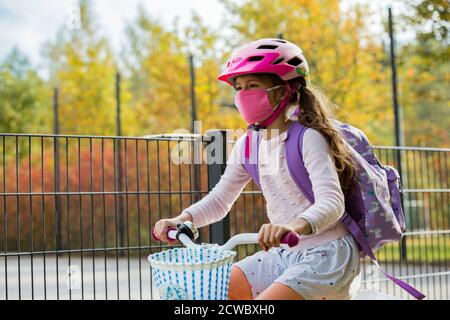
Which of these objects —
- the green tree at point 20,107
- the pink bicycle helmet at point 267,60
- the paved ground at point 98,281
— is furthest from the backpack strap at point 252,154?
the green tree at point 20,107

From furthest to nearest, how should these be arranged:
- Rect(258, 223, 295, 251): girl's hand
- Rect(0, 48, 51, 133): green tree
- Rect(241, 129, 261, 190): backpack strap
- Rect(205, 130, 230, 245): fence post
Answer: Rect(0, 48, 51, 133): green tree, Rect(205, 130, 230, 245): fence post, Rect(241, 129, 261, 190): backpack strap, Rect(258, 223, 295, 251): girl's hand

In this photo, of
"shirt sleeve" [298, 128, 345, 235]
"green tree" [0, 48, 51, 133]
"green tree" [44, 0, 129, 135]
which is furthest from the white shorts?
"green tree" [0, 48, 51, 133]

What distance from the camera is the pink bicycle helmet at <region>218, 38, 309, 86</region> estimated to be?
261cm

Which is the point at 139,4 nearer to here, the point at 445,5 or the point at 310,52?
the point at 310,52

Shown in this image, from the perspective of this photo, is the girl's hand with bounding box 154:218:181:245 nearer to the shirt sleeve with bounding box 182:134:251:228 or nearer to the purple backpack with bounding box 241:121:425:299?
the shirt sleeve with bounding box 182:134:251:228

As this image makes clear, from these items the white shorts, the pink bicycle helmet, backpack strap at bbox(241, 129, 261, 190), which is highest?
the pink bicycle helmet

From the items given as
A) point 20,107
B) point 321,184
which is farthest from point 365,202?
point 20,107

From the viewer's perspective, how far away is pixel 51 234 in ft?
46.9

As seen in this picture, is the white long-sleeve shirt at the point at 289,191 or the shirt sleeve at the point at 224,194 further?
the shirt sleeve at the point at 224,194

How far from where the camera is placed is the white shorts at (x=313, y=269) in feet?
7.88

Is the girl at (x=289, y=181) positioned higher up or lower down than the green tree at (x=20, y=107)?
lower down

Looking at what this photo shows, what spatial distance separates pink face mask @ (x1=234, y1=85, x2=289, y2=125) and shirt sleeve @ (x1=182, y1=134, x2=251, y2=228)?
26cm

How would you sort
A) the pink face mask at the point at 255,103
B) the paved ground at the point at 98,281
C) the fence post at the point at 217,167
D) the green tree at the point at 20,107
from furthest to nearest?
the green tree at the point at 20,107
the paved ground at the point at 98,281
the fence post at the point at 217,167
the pink face mask at the point at 255,103

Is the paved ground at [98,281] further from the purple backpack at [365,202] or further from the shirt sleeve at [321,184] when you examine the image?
the shirt sleeve at [321,184]
